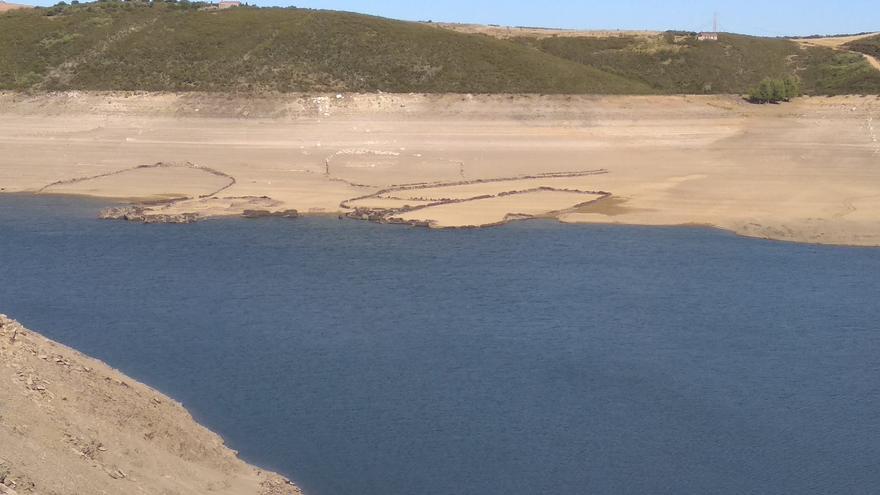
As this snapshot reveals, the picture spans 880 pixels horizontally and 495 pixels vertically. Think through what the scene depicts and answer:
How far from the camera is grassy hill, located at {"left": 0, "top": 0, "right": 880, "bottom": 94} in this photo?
197 feet

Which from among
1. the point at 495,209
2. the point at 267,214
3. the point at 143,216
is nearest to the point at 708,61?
the point at 495,209

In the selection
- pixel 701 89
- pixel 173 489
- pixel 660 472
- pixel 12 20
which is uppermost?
pixel 12 20

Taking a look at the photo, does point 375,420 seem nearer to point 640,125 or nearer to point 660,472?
point 660,472

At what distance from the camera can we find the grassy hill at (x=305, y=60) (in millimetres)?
60188

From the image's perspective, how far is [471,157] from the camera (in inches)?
2037

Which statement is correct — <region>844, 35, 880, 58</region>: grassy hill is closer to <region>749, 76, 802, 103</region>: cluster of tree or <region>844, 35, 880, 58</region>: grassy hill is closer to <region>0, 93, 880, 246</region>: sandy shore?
<region>749, 76, 802, 103</region>: cluster of tree

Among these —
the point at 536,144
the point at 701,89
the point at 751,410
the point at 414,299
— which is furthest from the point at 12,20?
the point at 751,410

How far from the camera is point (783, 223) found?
42.7m

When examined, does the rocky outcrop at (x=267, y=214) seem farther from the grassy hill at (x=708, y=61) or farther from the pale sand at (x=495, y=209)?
the grassy hill at (x=708, y=61)

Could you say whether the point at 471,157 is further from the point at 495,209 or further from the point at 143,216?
the point at 143,216

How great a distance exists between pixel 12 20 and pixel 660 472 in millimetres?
62056

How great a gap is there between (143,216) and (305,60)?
70.5 ft

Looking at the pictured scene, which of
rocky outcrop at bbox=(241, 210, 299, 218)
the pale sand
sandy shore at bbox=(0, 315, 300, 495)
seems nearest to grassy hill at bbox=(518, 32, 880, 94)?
the pale sand

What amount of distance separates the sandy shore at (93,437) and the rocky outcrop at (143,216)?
2099cm
